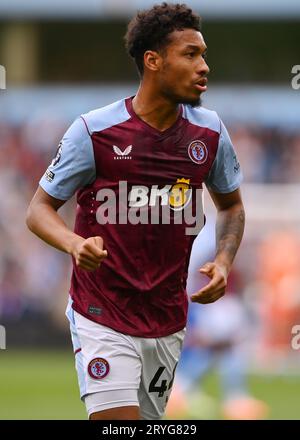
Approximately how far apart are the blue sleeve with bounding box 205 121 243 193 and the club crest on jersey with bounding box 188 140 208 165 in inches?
4.1

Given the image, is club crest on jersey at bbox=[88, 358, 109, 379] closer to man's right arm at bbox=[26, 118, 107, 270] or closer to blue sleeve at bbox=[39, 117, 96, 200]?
man's right arm at bbox=[26, 118, 107, 270]

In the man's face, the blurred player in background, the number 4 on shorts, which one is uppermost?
the man's face

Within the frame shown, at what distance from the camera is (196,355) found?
12.6 m

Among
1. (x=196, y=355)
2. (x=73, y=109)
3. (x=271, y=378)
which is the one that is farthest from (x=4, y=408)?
(x=73, y=109)

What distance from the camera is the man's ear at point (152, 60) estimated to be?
6383mm

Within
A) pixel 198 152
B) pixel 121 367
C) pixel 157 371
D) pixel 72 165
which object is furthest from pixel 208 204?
pixel 121 367

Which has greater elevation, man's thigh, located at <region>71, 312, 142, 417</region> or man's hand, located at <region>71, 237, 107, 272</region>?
man's hand, located at <region>71, 237, 107, 272</region>

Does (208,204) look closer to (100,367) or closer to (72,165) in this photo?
(72,165)

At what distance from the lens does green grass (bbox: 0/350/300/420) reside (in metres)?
11.9

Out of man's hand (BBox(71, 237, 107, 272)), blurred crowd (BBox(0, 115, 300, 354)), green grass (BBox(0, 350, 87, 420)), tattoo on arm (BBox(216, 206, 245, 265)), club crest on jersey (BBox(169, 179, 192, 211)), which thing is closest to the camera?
man's hand (BBox(71, 237, 107, 272))

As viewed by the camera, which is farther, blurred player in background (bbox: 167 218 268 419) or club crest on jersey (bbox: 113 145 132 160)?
blurred player in background (bbox: 167 218 268 419)

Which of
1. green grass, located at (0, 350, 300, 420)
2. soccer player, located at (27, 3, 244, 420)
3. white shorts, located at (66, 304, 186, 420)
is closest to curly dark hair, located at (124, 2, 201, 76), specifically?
soccer player, located at (27, 3, 244, 420)

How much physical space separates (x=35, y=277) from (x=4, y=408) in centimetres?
574

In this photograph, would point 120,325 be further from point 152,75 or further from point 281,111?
point 281,111
